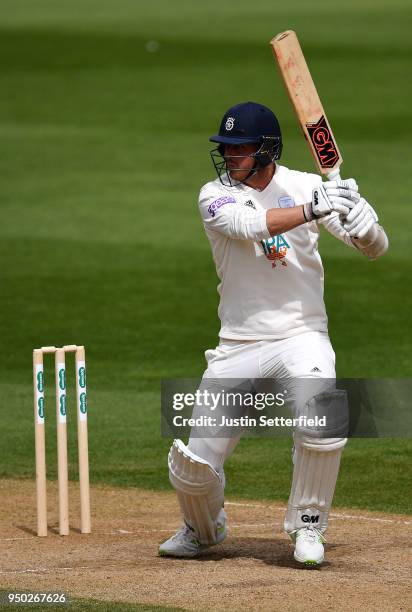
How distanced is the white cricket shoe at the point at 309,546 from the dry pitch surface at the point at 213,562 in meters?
0.06

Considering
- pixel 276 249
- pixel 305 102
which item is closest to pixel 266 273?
pixel 276 249

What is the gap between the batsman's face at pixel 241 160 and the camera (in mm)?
6516

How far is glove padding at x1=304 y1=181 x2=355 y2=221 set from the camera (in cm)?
602

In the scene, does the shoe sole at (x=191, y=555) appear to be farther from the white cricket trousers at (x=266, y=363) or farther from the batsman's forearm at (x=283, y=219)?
the batsman's forearm at (x=283, y=219)

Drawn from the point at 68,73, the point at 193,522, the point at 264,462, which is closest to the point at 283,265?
the point at 193,522

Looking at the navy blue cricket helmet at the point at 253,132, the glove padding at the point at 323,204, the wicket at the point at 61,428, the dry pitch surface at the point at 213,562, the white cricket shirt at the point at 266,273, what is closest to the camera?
the dry pitch surface at the point at 213,562

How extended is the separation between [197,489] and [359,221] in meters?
1.41

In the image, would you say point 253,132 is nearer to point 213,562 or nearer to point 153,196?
point 213,562

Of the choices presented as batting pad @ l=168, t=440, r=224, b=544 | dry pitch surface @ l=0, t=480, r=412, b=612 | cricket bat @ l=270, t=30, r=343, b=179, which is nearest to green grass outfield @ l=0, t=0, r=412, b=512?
dry pitch surface @ l=0, t=480, r=412, b=612

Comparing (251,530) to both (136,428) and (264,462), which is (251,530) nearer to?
(264,462)

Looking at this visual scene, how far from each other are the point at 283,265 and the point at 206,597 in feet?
5.08

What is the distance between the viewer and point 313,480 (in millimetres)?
6266

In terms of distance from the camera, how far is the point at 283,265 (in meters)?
6.39

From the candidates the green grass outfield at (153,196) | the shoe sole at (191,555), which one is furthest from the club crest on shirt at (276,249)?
the green grass outfield at (153,196)
